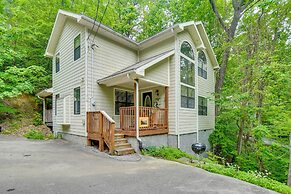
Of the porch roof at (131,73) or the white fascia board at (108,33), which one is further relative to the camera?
the white fascia board at (108,33)

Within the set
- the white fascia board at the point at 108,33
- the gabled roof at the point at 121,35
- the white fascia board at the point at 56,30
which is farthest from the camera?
the white fascia board at the point at 56,30

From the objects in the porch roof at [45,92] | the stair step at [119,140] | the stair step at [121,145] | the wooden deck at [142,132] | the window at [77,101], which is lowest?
the stair step at [121,145]

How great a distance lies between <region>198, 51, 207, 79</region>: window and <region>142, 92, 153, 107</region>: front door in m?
4.22

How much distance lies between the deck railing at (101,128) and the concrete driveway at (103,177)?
33.2 inches

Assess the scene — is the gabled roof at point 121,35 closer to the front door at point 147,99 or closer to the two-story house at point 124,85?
the two-story house at point 124,85

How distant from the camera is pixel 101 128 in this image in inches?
316

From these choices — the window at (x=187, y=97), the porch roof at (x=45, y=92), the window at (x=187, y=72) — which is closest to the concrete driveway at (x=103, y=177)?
the window at (x=187, y=97)

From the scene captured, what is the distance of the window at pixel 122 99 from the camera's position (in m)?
10.7

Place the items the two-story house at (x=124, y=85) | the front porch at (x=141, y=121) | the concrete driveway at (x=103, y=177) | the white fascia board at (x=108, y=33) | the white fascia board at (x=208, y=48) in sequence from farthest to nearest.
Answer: the white fascia board at (x=208, y=48) < the white fascia board at (x=108, y=33) < the two-story house at (x=124, y=85) < the front porch at (x=141, y=121) < the concrete driveway at (x=103, y=177)

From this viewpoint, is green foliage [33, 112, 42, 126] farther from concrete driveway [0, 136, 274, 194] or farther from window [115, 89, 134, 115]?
concrete driveway [0, 136, 274, 194]

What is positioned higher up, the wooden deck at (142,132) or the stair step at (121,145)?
the wooden deck at (142,132)

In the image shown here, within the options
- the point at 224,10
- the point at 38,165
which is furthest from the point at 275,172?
the point at 224,10

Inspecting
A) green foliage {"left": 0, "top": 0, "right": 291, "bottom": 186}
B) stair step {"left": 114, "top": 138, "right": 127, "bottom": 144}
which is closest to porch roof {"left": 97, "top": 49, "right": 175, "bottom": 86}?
stair step {"left": 114, "top": 138, "right": 127, "bottom": 144}

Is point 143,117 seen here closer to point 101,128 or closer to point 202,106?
point 101,128
